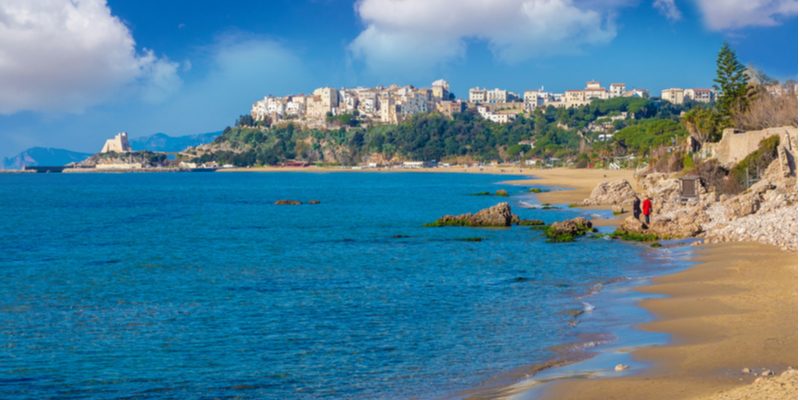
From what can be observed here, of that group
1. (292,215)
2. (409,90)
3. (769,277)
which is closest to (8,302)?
(769,277)

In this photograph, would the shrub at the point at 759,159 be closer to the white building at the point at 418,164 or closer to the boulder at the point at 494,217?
the boulder at the point at 494,217

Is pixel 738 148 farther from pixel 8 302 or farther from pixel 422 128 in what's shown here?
pixel 422 128

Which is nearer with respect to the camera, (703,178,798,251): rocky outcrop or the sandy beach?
the sandy beach

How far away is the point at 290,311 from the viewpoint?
1169 centimetres

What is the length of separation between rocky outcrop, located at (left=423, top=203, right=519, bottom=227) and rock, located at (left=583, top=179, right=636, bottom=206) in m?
9.80

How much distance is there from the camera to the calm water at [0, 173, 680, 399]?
7.91 m

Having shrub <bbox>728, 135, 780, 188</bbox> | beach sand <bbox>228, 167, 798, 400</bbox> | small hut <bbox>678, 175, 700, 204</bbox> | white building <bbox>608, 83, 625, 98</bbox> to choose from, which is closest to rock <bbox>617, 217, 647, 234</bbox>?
beach sand <bbox>228, 167, 798, 400</bbox>

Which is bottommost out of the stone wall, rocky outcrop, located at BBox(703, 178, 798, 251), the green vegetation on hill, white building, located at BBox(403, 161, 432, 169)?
rocky outcrop, located at BBox(703, 178, 798, 251)

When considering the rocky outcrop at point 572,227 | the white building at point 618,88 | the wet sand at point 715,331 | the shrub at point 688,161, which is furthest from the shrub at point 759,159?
the white building at point 618,88

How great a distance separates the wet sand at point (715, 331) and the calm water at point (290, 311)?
136 cm

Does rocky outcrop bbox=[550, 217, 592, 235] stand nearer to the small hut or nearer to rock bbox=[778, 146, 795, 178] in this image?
the small hut

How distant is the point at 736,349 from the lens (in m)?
7.63

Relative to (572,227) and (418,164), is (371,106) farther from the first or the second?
(572,227)

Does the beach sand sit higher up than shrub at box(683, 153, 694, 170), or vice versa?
shrub at box(683, 153, 694, 170)
